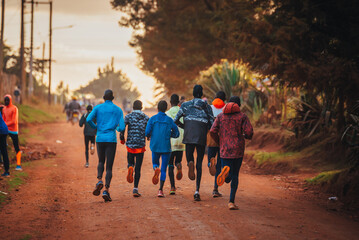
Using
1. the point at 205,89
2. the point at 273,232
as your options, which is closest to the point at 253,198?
the point at 273,232

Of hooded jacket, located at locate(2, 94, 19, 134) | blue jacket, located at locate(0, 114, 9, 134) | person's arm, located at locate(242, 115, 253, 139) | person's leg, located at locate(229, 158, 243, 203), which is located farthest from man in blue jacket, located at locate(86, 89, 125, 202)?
hooded jacket, located at locate(2, 94, 19, 134)

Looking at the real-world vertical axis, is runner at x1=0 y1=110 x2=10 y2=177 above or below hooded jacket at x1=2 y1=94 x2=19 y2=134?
below

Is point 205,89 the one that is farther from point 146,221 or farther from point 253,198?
point 146,221

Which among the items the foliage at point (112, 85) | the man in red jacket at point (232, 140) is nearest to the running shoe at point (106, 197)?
the man in red jacket at point (232, 140)

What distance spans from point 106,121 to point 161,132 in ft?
3.66

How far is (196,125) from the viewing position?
988cm

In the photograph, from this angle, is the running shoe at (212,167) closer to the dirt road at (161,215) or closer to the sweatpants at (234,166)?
the dirt road at (161,215)

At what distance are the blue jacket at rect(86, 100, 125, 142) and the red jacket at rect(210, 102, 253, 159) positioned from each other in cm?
209

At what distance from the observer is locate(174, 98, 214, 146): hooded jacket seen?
983 centimetres

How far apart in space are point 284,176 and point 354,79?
4380mm

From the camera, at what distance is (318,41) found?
12102 mm

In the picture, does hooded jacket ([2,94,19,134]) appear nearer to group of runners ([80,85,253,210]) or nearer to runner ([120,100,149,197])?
group of runners ([80,85,253,210])

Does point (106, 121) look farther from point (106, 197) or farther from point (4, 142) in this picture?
point (4, 142)

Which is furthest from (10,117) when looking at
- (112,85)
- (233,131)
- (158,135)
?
(112,85)
